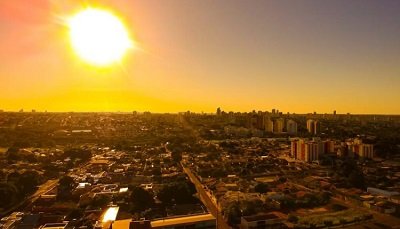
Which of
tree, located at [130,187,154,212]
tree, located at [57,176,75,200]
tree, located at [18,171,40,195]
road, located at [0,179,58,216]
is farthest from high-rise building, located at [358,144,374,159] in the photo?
tree, located at [18,171,40,195]

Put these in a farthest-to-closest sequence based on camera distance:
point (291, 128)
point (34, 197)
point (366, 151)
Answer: point (291, 128)
point (366, 151)
point (34, 197)

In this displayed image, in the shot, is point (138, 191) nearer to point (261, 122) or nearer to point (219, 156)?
point (219, 156)

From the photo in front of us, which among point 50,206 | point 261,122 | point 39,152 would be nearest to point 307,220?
point 50,206

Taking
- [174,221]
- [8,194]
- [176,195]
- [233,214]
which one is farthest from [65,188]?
[233,214]

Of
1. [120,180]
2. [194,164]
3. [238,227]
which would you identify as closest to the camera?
[238,227]

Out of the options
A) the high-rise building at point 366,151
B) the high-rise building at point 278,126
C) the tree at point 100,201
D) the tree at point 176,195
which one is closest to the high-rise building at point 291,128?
the high-rise building at point 278,126

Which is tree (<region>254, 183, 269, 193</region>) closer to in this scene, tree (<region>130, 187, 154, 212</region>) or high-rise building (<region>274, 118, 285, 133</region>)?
tree (<region>130, 187, 154, 212</region>)

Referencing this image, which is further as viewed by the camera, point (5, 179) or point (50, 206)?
point (5, 179)

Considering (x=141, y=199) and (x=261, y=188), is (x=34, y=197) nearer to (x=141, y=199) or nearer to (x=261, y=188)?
(x=141, y=199)
